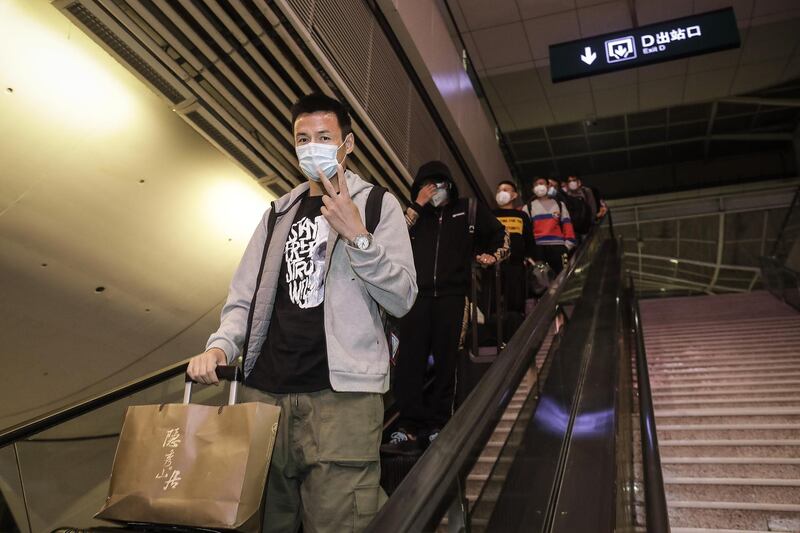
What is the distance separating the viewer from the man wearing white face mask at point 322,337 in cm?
151

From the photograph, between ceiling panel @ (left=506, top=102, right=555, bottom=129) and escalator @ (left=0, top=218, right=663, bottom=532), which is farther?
ceiling panel @ (left=506, top=102, right=555, bottom=129)

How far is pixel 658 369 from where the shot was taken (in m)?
5.39

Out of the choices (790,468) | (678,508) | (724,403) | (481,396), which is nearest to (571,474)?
(678,508)

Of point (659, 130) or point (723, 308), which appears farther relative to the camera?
point (659, 130)

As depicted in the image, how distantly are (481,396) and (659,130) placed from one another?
12.8m

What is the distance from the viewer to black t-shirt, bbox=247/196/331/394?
1.60m

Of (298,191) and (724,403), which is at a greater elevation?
(298,191)

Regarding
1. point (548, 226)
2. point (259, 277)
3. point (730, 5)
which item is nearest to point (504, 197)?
point (548, 226)

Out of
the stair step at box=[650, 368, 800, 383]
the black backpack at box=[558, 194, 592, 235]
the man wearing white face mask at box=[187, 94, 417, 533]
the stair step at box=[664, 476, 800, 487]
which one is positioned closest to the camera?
the man wearing white face mask at box=[187, 94, 417, 533]

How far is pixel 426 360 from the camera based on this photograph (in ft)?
10.9

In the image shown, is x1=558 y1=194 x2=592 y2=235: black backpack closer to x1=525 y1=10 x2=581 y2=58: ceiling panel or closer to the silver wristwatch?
x1=525 y1=10 x2=581 y2=58: ceiling panel

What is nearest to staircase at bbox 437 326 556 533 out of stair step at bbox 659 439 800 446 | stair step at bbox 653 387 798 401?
stair step at bbox 659 439 800 446

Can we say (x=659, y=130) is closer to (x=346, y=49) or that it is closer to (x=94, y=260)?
(x=346, y=49)

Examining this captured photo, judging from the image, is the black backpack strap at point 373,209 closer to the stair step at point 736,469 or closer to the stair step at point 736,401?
the stair step at point 736,469
